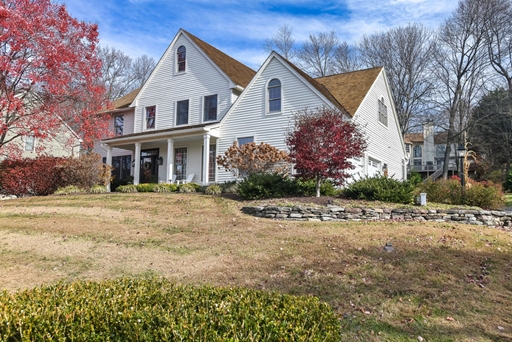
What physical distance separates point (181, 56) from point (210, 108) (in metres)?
3.80

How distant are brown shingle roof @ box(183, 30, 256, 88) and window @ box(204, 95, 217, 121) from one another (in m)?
1.52

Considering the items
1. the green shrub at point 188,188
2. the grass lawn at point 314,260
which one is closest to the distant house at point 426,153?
the green shrub at point 188,188

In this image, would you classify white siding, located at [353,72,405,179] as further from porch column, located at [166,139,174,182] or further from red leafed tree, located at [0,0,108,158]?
red leafed tree, located at [0,0,108,158]

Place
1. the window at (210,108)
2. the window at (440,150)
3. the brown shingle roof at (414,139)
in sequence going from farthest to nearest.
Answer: the brown shingle roof at (414,139), the window at (440,150), the window at (210,108)

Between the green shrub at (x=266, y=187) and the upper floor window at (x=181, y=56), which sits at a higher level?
the upper floor window at (x=181, y=56)


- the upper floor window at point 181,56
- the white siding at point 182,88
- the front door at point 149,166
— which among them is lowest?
the front door at point 149,166

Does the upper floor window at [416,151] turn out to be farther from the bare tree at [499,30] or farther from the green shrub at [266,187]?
the green shrub at [266,187]

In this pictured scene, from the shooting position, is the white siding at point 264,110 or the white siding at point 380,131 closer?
the white siding at point 264,110

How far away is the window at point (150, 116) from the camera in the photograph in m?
20.8

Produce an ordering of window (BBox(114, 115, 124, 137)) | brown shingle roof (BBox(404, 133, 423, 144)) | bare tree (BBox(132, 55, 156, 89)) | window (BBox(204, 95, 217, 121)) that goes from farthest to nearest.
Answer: brown shingle roof (BBox(404, 133, 423, 144))
bare tree (BBox(132, 55, 156, 89))
window (BBox(114, 115, 124, 137))
window (BBox(204, 95, 217, 121))

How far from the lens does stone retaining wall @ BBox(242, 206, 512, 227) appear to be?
32.9 feet

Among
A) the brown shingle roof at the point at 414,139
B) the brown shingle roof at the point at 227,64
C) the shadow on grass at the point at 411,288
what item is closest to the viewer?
the shadow on grass at the point at 411,288

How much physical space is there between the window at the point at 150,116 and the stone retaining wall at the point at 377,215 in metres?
12.8

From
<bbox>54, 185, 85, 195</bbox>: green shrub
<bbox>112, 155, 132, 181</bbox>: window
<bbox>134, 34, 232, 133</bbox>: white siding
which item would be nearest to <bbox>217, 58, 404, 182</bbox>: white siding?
<bbox>134, 34, 232, 133</bbox>: white siding
